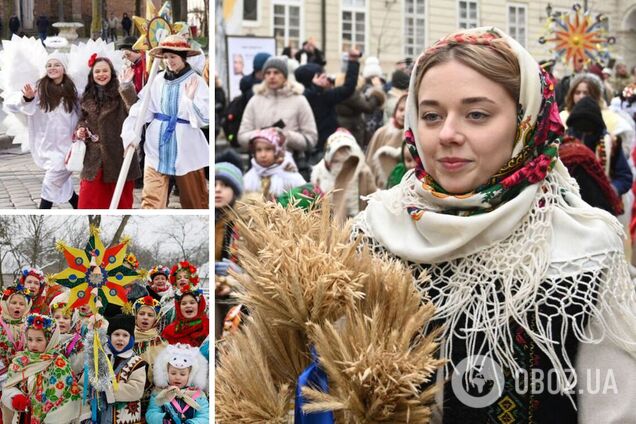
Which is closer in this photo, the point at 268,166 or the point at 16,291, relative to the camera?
the point at 16,291

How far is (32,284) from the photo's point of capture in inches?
92.5

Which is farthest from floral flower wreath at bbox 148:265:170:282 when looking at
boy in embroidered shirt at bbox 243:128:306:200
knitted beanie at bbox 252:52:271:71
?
knitted beanie at bbox 252:52:271:71

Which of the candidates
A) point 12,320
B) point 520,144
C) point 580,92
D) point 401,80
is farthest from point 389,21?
point 12,320

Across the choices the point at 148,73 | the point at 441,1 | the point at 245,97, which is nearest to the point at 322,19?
the point at 441,1

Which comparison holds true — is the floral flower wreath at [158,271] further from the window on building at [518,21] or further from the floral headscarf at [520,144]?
the window on building at [518,21]

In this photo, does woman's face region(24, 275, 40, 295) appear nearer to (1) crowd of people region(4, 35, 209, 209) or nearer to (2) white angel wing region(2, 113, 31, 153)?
(1) crowd of people region(4, 35, 209, 209)

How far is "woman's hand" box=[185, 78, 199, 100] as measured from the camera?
8.66 ft

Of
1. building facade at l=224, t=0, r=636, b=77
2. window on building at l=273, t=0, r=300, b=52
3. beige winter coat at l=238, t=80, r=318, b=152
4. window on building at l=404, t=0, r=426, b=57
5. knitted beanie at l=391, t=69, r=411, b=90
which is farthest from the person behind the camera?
window on building at l=404, t=0, r=426, b=57

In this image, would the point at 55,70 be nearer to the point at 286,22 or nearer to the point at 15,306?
the point at 15,306

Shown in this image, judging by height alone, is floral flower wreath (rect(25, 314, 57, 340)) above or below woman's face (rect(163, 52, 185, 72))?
below

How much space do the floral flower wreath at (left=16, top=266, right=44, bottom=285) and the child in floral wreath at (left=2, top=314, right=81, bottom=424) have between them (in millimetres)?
81

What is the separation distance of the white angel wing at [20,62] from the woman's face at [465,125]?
964 millimetres

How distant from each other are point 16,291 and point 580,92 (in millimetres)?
6355

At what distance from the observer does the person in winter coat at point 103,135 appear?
2576 millimetres
